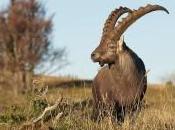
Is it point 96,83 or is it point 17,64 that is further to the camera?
point 17,64

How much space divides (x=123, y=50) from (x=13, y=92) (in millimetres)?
36888

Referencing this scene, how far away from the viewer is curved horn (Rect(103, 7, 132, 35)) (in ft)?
41.7

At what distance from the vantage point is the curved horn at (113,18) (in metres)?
12.7

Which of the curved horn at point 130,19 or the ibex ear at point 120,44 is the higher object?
the curved horn at point 130,19

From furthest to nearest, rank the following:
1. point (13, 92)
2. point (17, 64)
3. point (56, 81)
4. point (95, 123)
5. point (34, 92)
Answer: point (56, 81)
point (17, 64)
point (13, 92)
point (34, 92)
point (95, 123)

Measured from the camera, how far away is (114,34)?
1255 cm

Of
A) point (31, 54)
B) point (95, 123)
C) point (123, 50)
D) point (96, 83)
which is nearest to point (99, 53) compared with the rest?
point (123, 50)

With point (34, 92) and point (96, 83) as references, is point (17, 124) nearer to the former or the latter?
point (34, 92)

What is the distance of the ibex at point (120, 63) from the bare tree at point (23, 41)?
3966cm

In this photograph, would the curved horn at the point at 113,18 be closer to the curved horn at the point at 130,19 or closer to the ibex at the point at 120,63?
the ibex at the point at 120,63

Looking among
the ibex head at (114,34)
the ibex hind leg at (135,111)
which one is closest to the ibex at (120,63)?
the ibex head at (114,34)

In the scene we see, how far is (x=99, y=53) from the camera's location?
40.4 feet

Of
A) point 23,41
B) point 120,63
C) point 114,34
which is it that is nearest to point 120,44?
point 114,34

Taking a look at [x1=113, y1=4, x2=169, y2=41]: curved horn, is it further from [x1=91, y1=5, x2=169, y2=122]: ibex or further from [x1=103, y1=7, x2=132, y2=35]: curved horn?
[x1=103, y1=7, x2=132, y2=35]: curved horn
